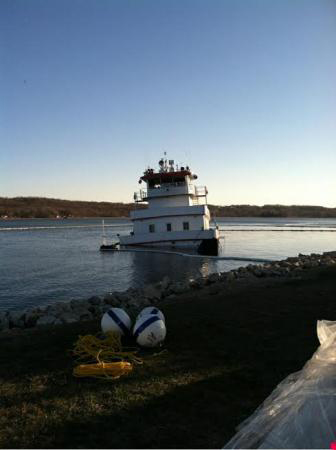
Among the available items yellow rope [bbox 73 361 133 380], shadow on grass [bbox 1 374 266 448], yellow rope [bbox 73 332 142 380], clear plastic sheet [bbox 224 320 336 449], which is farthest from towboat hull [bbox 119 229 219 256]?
clear plastic sheet [bbox 224 320 336 449]

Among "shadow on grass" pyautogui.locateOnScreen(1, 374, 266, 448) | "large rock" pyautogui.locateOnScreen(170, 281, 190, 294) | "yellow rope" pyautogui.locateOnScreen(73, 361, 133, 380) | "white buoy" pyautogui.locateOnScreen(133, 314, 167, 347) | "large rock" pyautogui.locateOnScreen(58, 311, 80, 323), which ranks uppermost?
"white buoy" pyautogui.locateOnScreen(133, 314, 167, 347)

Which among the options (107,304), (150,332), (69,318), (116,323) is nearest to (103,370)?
(150,332)

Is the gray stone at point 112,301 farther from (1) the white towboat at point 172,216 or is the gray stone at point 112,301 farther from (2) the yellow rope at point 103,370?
(1) the white towboat at point 172,216

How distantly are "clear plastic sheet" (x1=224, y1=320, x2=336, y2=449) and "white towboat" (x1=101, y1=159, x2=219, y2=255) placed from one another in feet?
83.8

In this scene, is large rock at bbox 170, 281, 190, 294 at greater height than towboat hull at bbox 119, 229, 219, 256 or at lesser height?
lesser

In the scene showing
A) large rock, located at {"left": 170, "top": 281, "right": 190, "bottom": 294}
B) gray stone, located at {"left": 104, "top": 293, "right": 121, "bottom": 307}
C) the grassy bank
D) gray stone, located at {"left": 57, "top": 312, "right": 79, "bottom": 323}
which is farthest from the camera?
large rock, located at {"left": 170, "top": 281, "right": 190, "bottom": 294}

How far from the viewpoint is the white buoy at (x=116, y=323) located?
6914 mm

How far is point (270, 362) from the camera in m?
5.67

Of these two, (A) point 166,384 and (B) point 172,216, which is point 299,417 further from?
(B) point 172,216

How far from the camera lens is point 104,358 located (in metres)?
6.00

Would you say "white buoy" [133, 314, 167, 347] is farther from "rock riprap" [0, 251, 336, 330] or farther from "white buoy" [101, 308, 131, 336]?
"rock riprap" [0, 251, 336, 330]

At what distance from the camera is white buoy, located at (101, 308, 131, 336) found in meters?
6.91

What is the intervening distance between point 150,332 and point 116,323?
84cm

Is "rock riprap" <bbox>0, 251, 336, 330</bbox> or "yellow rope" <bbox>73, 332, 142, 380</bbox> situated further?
"rock riprap" <bbox>0, 251, 336, 330</bbox>
